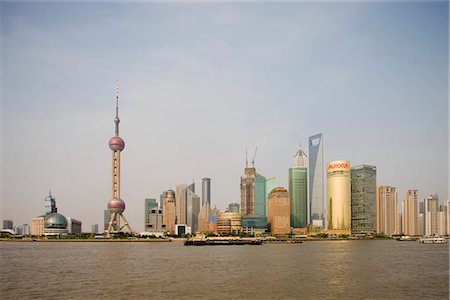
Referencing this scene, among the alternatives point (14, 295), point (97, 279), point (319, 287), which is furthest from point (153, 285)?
point (319, 287)

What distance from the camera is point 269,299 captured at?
2213 inches

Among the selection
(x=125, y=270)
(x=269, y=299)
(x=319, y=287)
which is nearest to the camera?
(x=269, y=299)

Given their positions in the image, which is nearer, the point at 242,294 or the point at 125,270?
the point at 242,294

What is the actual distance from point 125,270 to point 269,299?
3773 centimetres

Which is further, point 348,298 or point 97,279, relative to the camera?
point 97,279

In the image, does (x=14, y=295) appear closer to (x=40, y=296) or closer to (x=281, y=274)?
(x=40, y=296)

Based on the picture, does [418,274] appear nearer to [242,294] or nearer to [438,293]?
[438,293]

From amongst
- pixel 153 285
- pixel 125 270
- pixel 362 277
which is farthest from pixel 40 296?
pixel 362 277

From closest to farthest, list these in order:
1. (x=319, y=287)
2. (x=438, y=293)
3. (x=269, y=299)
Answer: (x=269, y=299) < (x=438, y=293) < (x=319, y=287)

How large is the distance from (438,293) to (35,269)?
65.2 m

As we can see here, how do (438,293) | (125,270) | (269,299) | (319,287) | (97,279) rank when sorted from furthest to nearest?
(125,270) < (97,279) < (319,287) < (438,293) < (269,299)

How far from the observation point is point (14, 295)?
5866 centimetres

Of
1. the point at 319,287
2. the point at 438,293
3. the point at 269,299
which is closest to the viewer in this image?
the point at 269,299

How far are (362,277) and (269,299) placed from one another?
2636 cm
